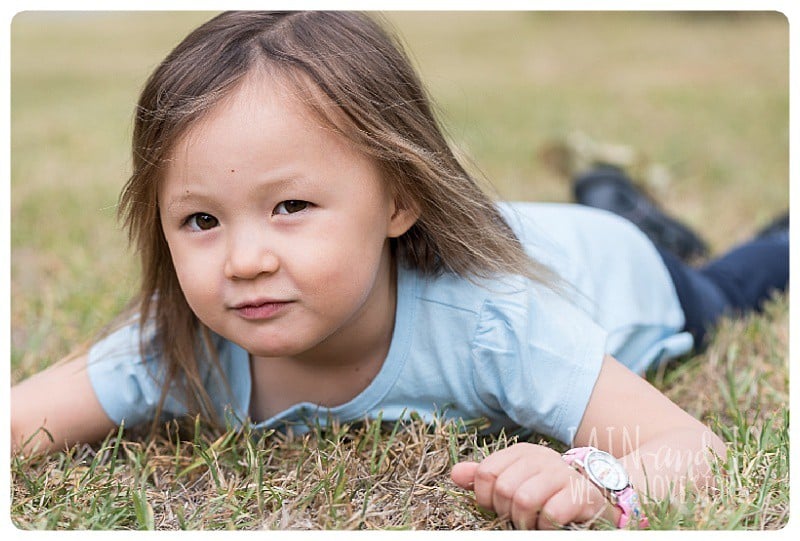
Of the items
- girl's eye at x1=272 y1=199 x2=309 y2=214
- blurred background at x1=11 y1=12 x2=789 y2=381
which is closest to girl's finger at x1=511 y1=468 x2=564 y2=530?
girl's eye at x1=272 y1=199 x2=309 y2=214

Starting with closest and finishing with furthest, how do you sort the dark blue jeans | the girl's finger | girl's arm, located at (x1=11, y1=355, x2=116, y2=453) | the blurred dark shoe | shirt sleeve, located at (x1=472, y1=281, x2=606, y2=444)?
the girl's finger
shirt sleeve, located at (x1=472, y1=281, x2=606, y2=444)
girl's arm, located at (x1=11, y1=355, x2=116, y2=453)
the dark blue jeans
the blurred dark shoe

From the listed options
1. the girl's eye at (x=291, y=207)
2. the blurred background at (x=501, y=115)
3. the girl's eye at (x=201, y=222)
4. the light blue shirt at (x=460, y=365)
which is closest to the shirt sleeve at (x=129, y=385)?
the light blue shirt at (x=460, y=365)

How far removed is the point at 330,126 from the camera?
1854 millimetres

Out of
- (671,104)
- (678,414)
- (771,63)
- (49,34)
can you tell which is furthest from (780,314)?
(49,34)

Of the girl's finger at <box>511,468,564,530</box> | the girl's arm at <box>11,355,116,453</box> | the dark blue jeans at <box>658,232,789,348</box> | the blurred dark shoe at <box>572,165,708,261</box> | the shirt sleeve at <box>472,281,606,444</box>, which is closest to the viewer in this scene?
the girl's finger at <box>511,468,564,530</box>

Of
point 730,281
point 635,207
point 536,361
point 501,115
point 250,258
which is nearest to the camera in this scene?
point 250,258

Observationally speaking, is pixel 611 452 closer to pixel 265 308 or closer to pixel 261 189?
pixel 265 308

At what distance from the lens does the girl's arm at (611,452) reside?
1.62m

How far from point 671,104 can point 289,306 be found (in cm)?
495

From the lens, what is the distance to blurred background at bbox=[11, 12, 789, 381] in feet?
11.0

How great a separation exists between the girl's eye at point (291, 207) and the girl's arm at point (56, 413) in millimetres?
736

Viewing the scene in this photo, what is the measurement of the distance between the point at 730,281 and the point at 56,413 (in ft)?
6.49

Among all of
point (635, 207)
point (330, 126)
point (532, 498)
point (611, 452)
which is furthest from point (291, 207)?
point (635, 207)

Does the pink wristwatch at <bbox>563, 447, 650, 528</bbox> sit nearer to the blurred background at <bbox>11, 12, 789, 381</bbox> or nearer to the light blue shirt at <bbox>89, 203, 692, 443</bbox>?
the light blue shirt at <bbox>89, 203, 692, 443</bbox>
